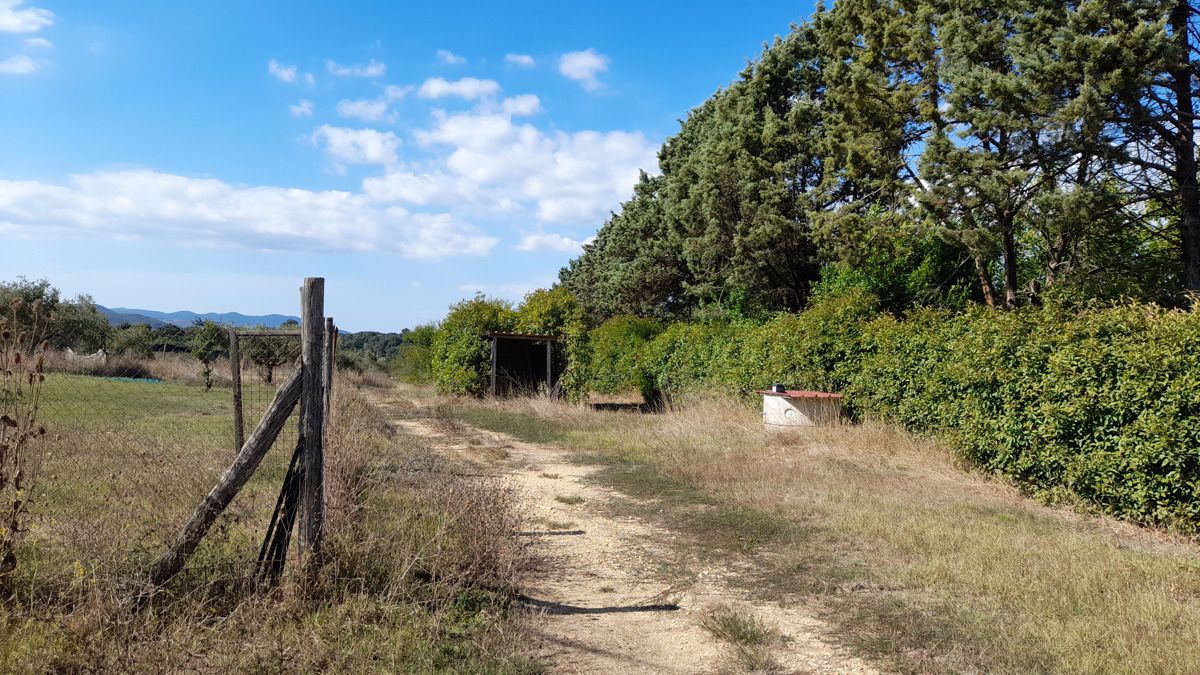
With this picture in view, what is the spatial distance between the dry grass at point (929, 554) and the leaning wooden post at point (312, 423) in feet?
10.7

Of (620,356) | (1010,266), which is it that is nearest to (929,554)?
(1010,266)

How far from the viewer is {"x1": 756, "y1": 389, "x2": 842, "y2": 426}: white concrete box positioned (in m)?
13.5

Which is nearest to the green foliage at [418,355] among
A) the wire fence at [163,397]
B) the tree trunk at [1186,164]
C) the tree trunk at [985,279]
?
the wire fence at [163,397]

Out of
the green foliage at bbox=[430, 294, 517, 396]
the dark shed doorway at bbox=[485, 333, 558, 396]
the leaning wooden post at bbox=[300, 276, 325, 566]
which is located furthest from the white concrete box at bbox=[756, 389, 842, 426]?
the green foliage at bbox=[430, 294, 517, 396]

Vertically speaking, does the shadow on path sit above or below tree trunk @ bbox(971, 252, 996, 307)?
below

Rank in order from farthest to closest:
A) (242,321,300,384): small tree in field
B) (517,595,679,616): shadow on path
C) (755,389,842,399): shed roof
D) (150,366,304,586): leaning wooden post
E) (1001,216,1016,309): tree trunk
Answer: (242,321,300,384): small tree in field → (1001,216,1016,309): tree trunk → (755,389,842,399): shed roof → (517,595,679,616): shadow on path → (150,366,304,586): leaning wooden post

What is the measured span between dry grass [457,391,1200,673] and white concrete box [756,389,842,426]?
93cm

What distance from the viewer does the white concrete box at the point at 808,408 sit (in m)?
13.5

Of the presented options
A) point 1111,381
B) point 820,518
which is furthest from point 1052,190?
point 820,518

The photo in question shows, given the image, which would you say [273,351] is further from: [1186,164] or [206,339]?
[1186,164]

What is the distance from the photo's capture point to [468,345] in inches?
1011

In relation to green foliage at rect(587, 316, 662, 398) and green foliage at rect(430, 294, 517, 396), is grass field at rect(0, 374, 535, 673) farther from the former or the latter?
green foliage at rect(430, 294, 517, 396)

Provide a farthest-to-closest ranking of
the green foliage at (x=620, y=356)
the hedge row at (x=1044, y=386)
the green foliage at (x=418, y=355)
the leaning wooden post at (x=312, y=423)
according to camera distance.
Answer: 1. the green foliage at (x=418, y=355)
2. the green foliage at (x=620, y=356)
3. the hedge row at (x=1044, y=386)
4. the leaning wooden post at (x=312, y=423)

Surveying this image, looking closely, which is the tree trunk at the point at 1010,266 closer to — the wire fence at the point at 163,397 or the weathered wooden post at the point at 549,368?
the weathered wooden post at the point at 549,368
